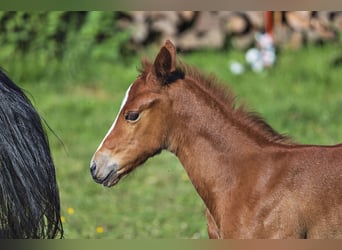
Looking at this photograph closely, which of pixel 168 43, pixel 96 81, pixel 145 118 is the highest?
pixel 168 43

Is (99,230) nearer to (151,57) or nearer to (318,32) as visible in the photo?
(151,57)

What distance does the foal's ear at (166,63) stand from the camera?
3713 millimetres

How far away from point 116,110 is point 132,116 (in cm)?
371

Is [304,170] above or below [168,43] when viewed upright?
below

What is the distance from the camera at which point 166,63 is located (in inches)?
147

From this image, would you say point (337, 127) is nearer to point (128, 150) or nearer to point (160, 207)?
point (160, 207)

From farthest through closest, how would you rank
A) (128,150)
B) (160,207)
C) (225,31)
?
(225,31)
(160,207)
(128,150)

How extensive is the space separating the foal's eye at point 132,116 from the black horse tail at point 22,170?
0.42m

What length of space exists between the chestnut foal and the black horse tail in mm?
261

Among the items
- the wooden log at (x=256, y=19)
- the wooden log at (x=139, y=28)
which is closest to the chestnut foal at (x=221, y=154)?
the wooden log at (x=139, y=28)

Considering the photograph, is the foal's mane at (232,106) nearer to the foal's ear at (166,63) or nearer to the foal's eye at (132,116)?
the foal's ear at (166,63)

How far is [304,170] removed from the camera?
363cm
